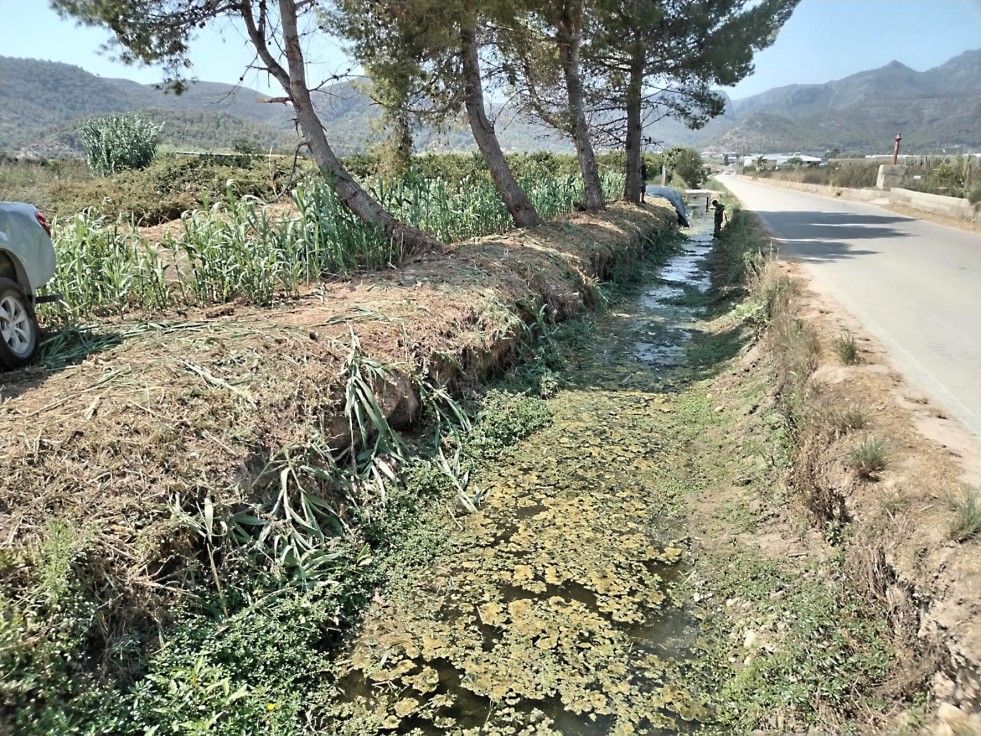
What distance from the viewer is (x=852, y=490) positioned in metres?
3.35

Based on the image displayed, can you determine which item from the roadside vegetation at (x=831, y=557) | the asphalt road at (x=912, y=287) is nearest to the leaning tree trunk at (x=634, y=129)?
the asphalt road at (x=912, y=287)

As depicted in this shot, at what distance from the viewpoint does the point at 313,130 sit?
26.5ft

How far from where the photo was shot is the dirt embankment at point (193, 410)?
2842 mm

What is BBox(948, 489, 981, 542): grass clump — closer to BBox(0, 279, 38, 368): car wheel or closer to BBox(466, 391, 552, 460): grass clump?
BBox(466, 391, 552, 460): grass clump

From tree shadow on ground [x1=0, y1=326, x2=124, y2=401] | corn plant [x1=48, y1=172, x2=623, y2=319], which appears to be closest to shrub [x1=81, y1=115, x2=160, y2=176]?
corn plant [x1=48, y1=172, x2=623, y2=319]

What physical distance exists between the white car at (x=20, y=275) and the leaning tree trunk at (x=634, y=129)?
15520 millimetres

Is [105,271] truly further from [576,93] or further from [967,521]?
[576,93]

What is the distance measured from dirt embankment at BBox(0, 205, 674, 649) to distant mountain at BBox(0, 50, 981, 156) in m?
4.17

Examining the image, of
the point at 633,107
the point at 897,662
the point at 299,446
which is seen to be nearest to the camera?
the point at 897,662

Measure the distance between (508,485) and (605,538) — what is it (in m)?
0.94

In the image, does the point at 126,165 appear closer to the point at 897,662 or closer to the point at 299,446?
the point at 299,446

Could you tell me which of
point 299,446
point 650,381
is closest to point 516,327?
point 650,381

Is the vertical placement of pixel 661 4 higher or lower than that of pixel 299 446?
higher

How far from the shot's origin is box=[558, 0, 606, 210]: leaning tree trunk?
13859 millimetres
